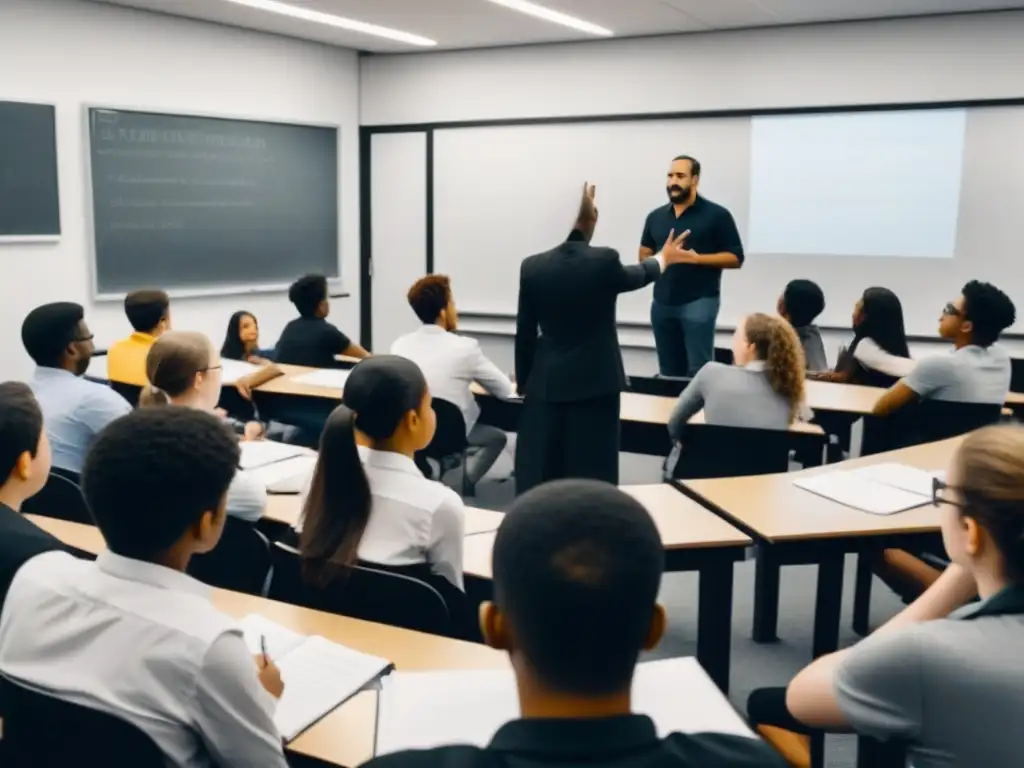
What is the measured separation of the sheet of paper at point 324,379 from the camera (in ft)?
15.4

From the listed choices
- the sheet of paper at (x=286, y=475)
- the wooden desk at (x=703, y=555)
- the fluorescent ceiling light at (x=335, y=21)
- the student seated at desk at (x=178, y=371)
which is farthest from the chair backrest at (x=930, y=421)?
the fluorescent ceiling light at (x=335, y=21)

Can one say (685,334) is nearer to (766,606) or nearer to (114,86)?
(766,606)

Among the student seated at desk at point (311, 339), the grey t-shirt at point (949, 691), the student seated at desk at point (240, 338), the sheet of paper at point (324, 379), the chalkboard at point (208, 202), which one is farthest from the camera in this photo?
the chalkboard at point (208, 202)

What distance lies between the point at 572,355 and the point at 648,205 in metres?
3.78

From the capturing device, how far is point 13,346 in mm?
5719

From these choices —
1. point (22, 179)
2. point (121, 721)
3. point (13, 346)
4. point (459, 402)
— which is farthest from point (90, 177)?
point (121, 721)

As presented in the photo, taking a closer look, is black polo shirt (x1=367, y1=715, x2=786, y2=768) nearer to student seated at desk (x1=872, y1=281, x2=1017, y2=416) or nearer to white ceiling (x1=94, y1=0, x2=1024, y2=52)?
student seated at desk (x1=872, y1=281, x2=1017, y2=416)

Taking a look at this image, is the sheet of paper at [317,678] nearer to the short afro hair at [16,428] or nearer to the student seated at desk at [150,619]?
the student seated at desk at [150,619]

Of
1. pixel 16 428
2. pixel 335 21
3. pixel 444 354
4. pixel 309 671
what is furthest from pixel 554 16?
pixel 309 671

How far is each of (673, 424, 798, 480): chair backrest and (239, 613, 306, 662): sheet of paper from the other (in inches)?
80.9

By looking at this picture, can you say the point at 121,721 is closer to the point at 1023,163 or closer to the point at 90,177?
the point at 90,177

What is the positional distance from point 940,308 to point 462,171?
3638 millimetres

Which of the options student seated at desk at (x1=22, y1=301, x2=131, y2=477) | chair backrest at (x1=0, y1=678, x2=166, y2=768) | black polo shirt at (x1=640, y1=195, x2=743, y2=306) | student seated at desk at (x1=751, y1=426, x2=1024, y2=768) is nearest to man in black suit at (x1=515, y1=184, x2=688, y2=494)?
student seated at desk at (x1=22, y1=301, x2=131, y2=477)

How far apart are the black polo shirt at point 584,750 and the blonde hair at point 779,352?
2.77m
